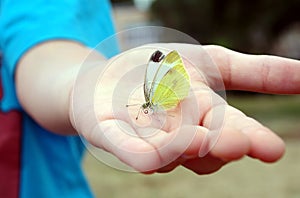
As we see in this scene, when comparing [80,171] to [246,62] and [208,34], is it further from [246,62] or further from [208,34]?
[208,34]

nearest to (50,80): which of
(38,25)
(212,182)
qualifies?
(38,25)

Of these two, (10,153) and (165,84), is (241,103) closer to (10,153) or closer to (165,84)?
(10,153)

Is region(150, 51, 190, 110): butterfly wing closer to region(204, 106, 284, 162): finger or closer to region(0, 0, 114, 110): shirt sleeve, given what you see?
region(204, 106, 284, 162): finger

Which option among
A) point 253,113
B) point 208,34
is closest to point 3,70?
point 253,113

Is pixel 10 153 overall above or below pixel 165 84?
below

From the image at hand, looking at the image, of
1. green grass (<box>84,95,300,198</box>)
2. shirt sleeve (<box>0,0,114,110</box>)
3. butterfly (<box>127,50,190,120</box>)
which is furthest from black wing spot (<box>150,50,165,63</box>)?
green grass (<box>84,95,300,198</box>)

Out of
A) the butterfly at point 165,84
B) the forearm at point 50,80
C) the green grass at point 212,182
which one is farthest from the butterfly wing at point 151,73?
the green grass at point 212,182
